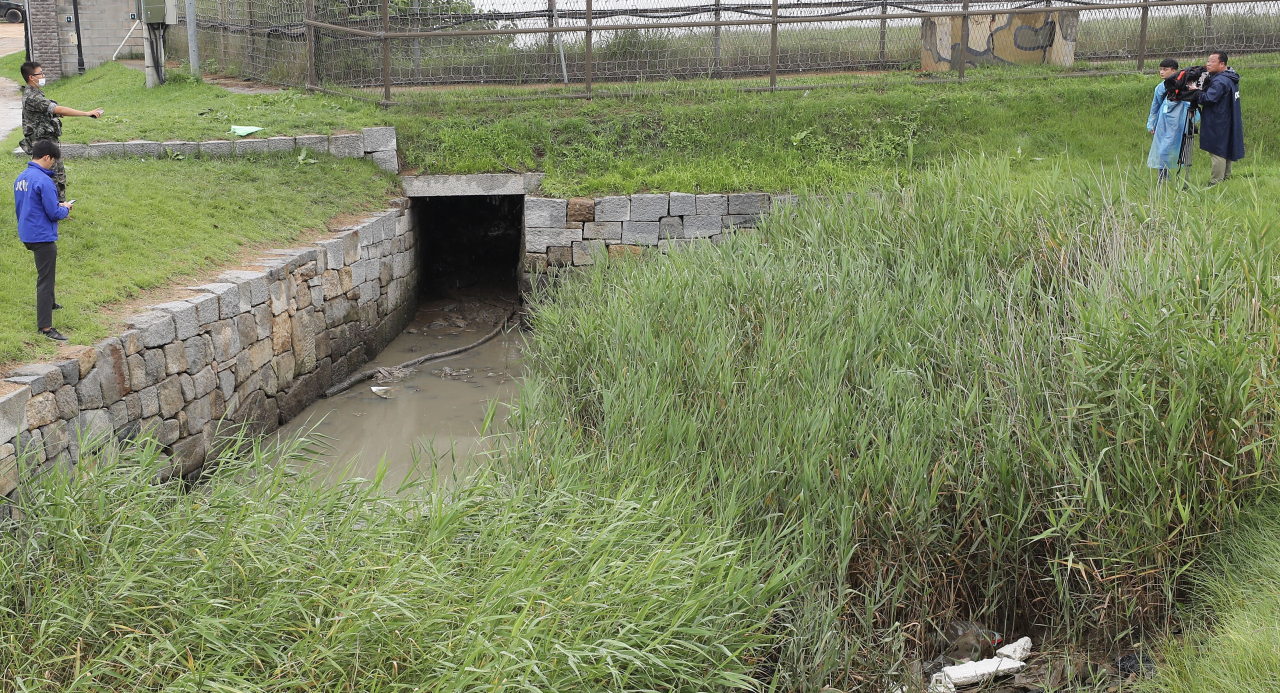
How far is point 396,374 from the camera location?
31.5 feet

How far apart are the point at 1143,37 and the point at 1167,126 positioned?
14.9 feet

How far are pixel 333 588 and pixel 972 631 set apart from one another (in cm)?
295

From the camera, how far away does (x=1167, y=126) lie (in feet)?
30.6

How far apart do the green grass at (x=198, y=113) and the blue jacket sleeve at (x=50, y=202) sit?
199 inches

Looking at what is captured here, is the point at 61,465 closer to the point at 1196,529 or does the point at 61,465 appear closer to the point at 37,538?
the point at 37,538

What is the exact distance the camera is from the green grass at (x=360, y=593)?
10.8ft

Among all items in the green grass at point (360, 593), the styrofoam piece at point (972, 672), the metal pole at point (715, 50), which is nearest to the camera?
the green grass at point (360, 593)

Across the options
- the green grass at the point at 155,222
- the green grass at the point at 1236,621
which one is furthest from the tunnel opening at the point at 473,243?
the green grass at the point at 1236,621

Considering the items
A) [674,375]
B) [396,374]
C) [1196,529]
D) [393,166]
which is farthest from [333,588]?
[393,166]

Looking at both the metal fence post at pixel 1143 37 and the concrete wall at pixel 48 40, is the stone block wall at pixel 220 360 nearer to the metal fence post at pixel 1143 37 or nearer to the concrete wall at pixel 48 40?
the metal fence post at pixel 1143 37

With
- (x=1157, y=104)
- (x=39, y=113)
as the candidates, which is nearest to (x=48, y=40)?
(x=39, y=113)

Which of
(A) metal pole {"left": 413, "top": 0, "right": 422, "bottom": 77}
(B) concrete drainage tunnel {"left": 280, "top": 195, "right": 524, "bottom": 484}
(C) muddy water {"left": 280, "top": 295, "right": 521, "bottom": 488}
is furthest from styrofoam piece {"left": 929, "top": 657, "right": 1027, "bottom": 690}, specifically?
(A) metal pole {"left": 413, "top": 0, "right": 422, "bottom": 77}

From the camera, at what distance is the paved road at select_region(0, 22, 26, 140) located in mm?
12797

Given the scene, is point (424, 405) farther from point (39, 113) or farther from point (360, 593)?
point (360, 593)
